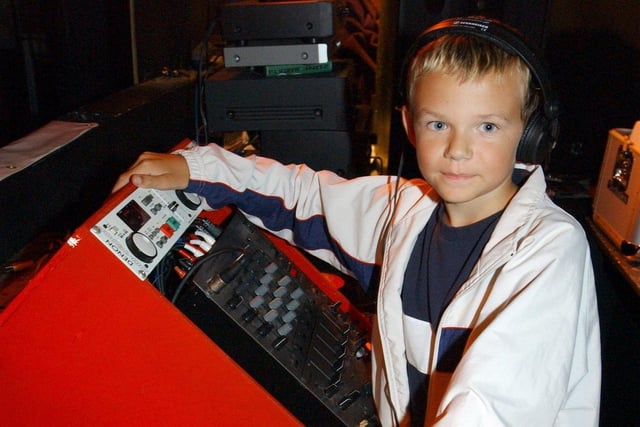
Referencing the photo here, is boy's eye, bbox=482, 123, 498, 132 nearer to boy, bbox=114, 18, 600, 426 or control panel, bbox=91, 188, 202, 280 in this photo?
boy, bbox=114, 18, 600, 426

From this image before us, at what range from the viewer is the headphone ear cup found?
805mm

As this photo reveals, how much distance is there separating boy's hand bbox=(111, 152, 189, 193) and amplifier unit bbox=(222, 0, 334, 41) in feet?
1.62

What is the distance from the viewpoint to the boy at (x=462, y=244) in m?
0.65

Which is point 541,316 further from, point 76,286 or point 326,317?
point 76,286

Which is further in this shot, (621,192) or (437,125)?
(621,192)

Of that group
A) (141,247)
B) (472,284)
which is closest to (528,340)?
(472,284)

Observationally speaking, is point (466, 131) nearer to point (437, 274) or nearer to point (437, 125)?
point (437, 125)

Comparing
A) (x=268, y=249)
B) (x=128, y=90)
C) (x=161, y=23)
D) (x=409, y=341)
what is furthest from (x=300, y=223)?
(x=161, y=23)

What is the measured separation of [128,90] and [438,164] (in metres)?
0.93

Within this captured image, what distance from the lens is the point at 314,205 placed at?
→ 42.3 inches

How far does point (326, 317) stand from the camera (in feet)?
3.29

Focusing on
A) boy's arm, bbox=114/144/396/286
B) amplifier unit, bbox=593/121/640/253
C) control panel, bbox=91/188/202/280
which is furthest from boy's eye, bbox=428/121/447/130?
amplifier unit, bbox=593/121/640/253

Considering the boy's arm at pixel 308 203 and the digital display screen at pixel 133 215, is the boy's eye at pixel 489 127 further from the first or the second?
the digital display screen at pixel 133 215

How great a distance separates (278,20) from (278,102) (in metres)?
0.17
